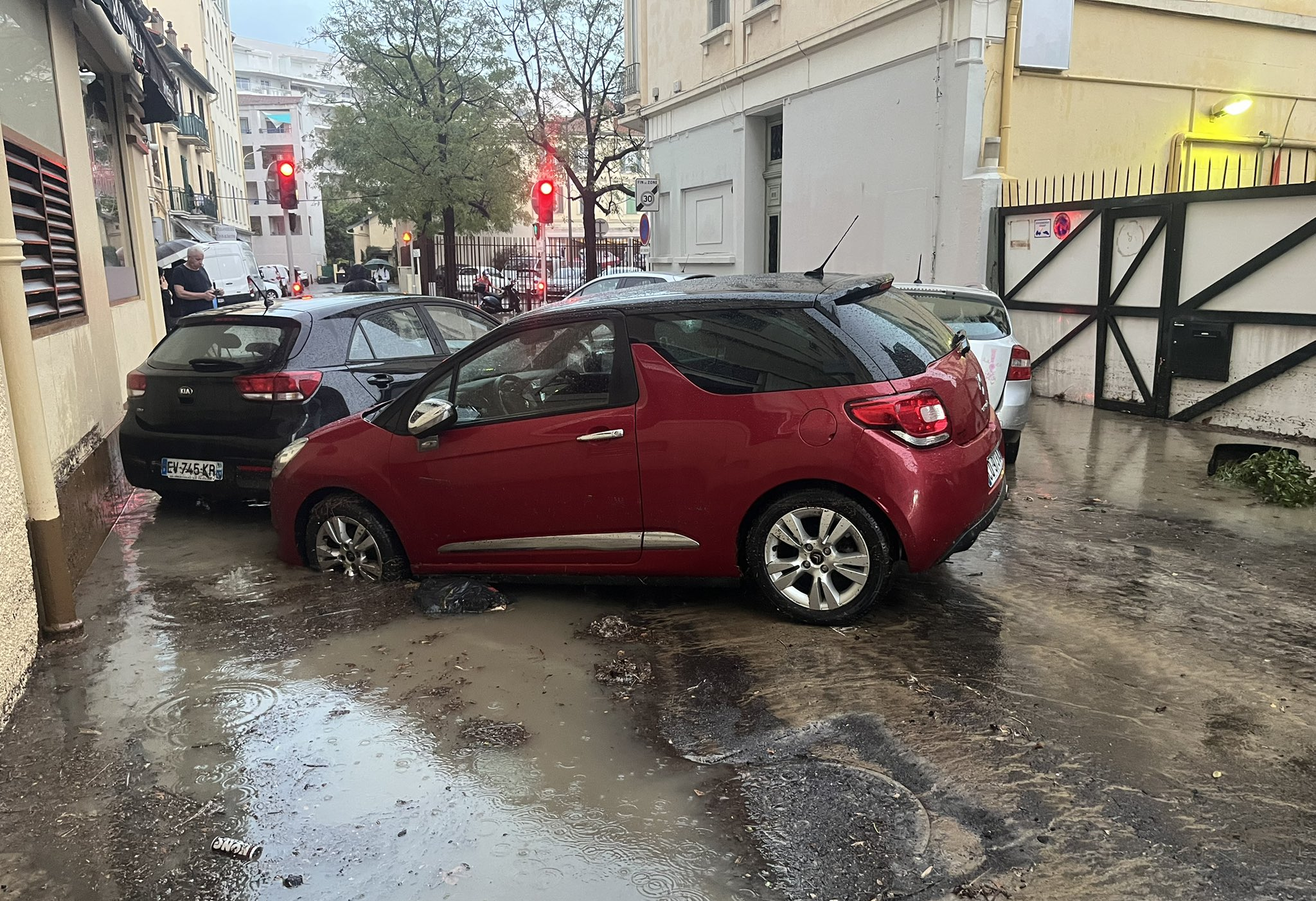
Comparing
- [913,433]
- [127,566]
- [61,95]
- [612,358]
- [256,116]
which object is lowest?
[127,566]

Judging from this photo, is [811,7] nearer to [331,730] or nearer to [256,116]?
[331,730]

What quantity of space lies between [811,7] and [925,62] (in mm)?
3407

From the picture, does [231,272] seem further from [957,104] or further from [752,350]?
[752,350]

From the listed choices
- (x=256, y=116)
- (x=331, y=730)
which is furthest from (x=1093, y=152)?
(x=256, y=116)

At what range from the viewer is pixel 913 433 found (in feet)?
14.0

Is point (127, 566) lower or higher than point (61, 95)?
lower

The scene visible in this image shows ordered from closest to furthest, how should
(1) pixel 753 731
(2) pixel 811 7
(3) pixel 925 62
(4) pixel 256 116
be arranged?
(1) pixel 753 731 → (3) pixel 925 62 → (2) pixel 811 7 → (4) pixel 256 116

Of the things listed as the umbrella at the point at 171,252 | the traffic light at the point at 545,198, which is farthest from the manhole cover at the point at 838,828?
the umbrella at the point at 171,252

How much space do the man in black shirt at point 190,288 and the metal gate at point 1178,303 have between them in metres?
11.2

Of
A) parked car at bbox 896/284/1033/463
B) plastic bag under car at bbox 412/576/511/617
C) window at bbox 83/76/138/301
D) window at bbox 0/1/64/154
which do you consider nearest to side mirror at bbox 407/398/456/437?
plastic bag under car at bbox 412/576/511/617

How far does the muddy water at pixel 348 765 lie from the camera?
2.86m

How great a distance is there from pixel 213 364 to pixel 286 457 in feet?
4.63

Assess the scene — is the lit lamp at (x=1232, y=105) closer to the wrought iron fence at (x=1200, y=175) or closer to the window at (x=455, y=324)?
the wrought iron fence at (x=1200, y=175)

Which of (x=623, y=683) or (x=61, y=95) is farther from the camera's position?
(x=61, y=95)
